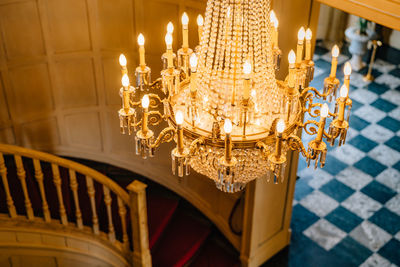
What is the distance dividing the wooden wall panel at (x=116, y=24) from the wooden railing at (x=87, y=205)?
1450 millimetres

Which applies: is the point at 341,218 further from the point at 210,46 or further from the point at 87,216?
the point at 210,46

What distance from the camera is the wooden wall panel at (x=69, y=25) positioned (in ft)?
17.9

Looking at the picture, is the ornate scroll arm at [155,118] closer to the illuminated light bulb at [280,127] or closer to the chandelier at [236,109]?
the chandelier at [236,109]

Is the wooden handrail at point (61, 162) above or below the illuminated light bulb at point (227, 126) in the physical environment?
below

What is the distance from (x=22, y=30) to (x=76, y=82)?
84 cm

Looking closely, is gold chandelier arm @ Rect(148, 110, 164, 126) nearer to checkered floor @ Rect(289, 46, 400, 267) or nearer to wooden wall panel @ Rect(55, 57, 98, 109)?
wooden wall panel @ Rect(55, 57, 98, 109)

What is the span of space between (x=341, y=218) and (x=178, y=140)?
5.23 metres

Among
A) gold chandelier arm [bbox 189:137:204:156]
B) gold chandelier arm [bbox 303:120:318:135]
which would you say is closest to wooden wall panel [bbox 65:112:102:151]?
gold chandelier arm [bbox 303:120:318:135]

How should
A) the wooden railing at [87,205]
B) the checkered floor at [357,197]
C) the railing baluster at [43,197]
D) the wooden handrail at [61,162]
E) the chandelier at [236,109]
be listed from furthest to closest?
the checkered floor at [357,197], the railing baluster at [43,197], the wooden railing at [87,205], the wooden handrail at [61,162], the chandelier at [236,109]

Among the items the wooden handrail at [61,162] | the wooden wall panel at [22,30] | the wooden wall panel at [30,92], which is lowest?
the wooden handrail at [61,162]

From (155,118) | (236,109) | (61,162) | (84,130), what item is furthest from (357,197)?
(236,109)

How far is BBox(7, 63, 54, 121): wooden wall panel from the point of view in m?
5.69

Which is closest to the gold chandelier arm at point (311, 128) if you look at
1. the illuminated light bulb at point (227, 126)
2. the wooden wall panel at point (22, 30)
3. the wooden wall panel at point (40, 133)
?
the illuminated light bulb at point (227, 126)

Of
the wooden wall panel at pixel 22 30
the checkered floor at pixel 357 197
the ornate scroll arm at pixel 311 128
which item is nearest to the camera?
the ornate scroll arm at pixel 311 128
